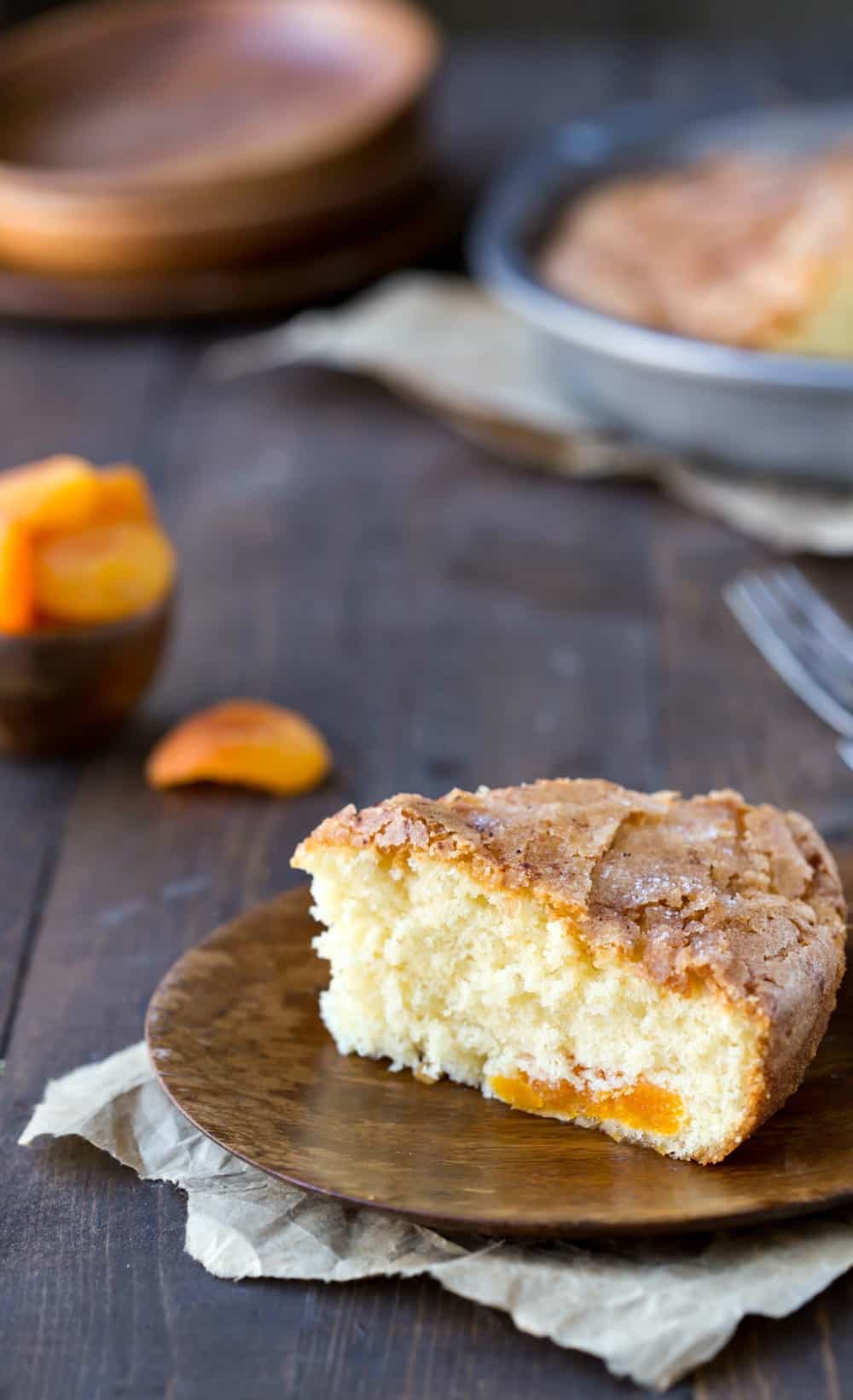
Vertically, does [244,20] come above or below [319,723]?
above

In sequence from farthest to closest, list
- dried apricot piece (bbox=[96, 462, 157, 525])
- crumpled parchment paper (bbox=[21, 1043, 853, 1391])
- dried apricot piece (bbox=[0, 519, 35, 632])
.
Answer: dried apricot piece (bbox=[96, 462, 157, 525])
dried apricot piece (bbox=[0, 519, 35, 632])
crumpled parchment paper (bbox=[21, 1043, 853, 1391])

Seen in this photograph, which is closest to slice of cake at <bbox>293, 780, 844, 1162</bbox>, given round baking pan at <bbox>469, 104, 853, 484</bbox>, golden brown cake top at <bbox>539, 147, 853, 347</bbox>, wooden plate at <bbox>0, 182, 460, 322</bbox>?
round baking pan at <bbox>469, 104, 853, 484</bbox>

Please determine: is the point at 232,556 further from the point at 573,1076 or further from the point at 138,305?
the point at 573,1076

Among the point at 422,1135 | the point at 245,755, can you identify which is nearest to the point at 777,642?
the point at 245,755

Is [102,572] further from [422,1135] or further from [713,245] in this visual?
[713,245]

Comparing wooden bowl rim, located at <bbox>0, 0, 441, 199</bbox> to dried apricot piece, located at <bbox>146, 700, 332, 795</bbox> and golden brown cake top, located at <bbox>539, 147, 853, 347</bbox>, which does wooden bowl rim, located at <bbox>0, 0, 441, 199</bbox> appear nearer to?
golden brown cake top, located at <bbox>539, 147, 853, 347</bbox>

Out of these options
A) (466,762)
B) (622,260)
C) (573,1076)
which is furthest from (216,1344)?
(622,260)

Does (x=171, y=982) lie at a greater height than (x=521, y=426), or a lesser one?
greater
